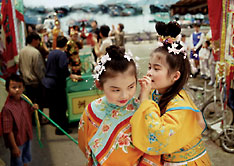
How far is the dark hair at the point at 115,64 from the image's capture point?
1219mm

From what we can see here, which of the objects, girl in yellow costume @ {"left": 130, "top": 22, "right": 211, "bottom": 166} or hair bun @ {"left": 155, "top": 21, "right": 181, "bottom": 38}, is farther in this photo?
hair bun @ {"left": 155, "top": 21, "right": 181, "bottom": 38}

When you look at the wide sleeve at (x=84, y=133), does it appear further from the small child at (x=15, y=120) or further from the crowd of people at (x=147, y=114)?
the small child at (x=15, y=120)

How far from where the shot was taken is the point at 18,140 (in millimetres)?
2260

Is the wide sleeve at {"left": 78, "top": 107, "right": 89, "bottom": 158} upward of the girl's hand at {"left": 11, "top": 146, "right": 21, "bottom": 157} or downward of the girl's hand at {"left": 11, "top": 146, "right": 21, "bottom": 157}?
upward

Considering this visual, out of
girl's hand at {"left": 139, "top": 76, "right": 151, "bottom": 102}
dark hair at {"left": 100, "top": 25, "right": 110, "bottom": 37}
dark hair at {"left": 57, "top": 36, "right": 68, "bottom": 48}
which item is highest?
dark hair at {"left": 100, "top": 25, "right": 110, "bottom": 37}

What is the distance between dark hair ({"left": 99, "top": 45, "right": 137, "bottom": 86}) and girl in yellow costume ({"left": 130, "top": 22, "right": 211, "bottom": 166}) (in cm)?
13

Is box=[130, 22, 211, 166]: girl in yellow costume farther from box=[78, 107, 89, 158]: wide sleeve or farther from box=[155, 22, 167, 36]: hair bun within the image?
box=[78, 107, 89, 158]: wide sleeve

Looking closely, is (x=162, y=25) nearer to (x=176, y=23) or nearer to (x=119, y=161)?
(x=176, y=23)

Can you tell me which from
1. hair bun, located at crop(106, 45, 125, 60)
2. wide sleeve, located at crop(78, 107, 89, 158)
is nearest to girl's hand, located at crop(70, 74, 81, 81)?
wide sleeve, located at crop(78, 107, 89, 158)

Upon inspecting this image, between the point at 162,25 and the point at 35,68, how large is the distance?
3010mm

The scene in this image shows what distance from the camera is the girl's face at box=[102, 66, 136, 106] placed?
121cm

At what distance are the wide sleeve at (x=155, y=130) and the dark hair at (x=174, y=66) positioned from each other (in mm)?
157

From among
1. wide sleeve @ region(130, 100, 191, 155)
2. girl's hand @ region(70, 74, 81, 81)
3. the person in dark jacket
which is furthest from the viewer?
girl's hand @ region(70, 74, 81, 81)

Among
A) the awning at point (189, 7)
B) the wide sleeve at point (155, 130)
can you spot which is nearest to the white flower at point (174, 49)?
the wide sleeve at point (155, 130)
